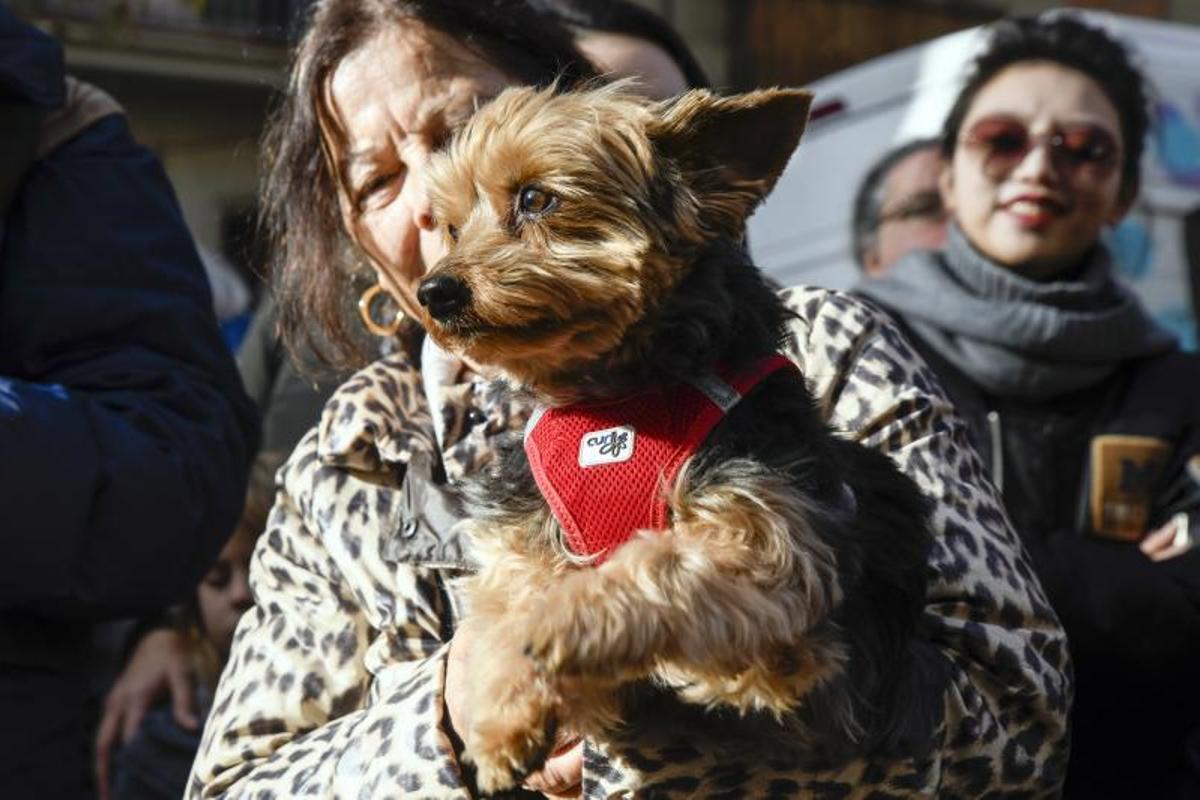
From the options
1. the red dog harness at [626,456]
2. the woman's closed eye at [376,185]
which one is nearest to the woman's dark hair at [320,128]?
the woman's closed eye at [376,185]

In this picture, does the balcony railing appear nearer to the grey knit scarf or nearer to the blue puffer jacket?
the grey knit scarf

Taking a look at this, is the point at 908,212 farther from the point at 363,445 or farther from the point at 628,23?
the point at 363,445

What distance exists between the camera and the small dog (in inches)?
85.4

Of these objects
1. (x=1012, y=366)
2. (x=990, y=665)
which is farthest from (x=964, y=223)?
(x=990, y=665)

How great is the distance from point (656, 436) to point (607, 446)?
7 cm

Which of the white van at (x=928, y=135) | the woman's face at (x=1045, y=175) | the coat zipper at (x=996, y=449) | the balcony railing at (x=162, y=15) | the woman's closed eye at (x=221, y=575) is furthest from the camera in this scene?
the balcony railing at (x=162, y=15)

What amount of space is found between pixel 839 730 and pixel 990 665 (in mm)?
351

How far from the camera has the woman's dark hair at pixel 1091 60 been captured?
467 cm

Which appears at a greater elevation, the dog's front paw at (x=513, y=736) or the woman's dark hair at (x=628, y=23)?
the woman's dark hair at (x=628, y=23)

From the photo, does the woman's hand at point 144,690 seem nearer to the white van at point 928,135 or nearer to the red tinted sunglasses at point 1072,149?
the red tinted sunglasses at point 1072,149

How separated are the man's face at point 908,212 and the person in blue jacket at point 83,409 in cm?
440

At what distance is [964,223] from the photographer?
15.4ft

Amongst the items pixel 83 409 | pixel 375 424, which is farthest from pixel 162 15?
pixel 375 424

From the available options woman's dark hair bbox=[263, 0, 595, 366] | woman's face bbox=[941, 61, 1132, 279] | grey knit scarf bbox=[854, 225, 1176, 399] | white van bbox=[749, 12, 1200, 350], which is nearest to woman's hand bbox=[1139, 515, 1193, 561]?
grey knit scarf bbox=[854, 225, 1176, 399]
